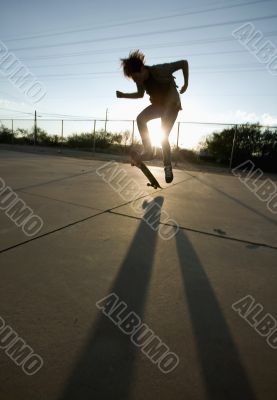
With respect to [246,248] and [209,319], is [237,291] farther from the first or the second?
[246,248]

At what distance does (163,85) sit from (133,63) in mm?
411

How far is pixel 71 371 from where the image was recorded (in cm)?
94

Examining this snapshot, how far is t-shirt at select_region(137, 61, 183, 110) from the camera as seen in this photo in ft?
10.8

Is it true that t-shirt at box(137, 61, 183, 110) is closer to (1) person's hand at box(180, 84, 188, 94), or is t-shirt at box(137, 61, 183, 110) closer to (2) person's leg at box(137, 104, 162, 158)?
(2) person's leg at box(137, 104, 162, 158)

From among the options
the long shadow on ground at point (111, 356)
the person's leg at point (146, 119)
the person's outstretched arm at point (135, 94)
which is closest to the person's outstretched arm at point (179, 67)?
the person's outstretched arm at point (135, 94)

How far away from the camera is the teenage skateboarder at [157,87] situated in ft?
10.8

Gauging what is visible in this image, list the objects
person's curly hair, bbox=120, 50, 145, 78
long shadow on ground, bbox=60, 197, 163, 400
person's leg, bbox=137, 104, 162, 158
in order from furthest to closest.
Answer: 1. person's leg, bbox=137, 104, 162, 158
2. person's curly hair, bbox=120, 50, 145, 78
3. long shadow on ground, bbox=60, 197, 163, 400

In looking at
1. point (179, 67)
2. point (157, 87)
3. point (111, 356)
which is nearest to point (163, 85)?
point (157, 87)

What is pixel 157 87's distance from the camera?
11.0 feet

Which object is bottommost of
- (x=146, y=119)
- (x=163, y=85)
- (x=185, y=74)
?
(x=146, y=119)

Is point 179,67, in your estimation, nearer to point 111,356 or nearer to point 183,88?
point 183,88

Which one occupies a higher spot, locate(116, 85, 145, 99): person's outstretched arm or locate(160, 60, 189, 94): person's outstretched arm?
locate(160, 60, 189, 94): person's outstretched arm

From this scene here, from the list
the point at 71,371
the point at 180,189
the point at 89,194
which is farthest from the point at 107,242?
the point at 180,189

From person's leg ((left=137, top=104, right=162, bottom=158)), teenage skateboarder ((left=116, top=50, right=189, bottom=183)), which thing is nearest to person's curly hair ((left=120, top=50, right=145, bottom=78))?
teenage skateboarder ((left=116, top=50, right=189, bottom=183))
